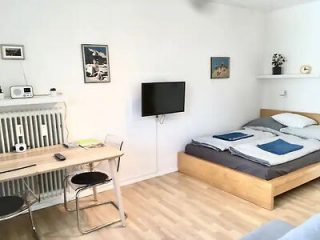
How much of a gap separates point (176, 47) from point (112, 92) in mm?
1164

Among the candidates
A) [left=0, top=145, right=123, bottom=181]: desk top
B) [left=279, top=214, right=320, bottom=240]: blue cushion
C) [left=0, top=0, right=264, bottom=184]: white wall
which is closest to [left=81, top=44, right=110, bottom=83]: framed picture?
[left=0, top=0, right=264, bottom=184]: white wall

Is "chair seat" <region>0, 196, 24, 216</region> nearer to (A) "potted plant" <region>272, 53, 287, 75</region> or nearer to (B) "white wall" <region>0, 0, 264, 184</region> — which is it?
(B) "white wall" <region>0, 0, 264, 184</region>

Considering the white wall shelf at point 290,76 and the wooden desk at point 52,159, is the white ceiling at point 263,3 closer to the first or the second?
the white wall shelf at point 290,76

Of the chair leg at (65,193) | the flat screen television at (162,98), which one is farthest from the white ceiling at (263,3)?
the chair leg at (65,193)

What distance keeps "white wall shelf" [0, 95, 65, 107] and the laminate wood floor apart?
120 centimetres

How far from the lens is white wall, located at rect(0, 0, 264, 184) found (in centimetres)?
286

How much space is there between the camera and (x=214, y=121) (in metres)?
4.39

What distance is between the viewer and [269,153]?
3.15 m

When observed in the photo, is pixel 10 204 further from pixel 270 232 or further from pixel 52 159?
pixel 270 232

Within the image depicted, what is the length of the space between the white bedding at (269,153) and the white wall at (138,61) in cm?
98

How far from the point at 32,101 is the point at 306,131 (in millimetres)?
3560

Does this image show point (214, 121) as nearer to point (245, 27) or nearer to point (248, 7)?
point (245, 27)

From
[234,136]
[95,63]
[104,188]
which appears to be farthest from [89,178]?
[234,136]

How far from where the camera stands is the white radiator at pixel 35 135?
2.69m
